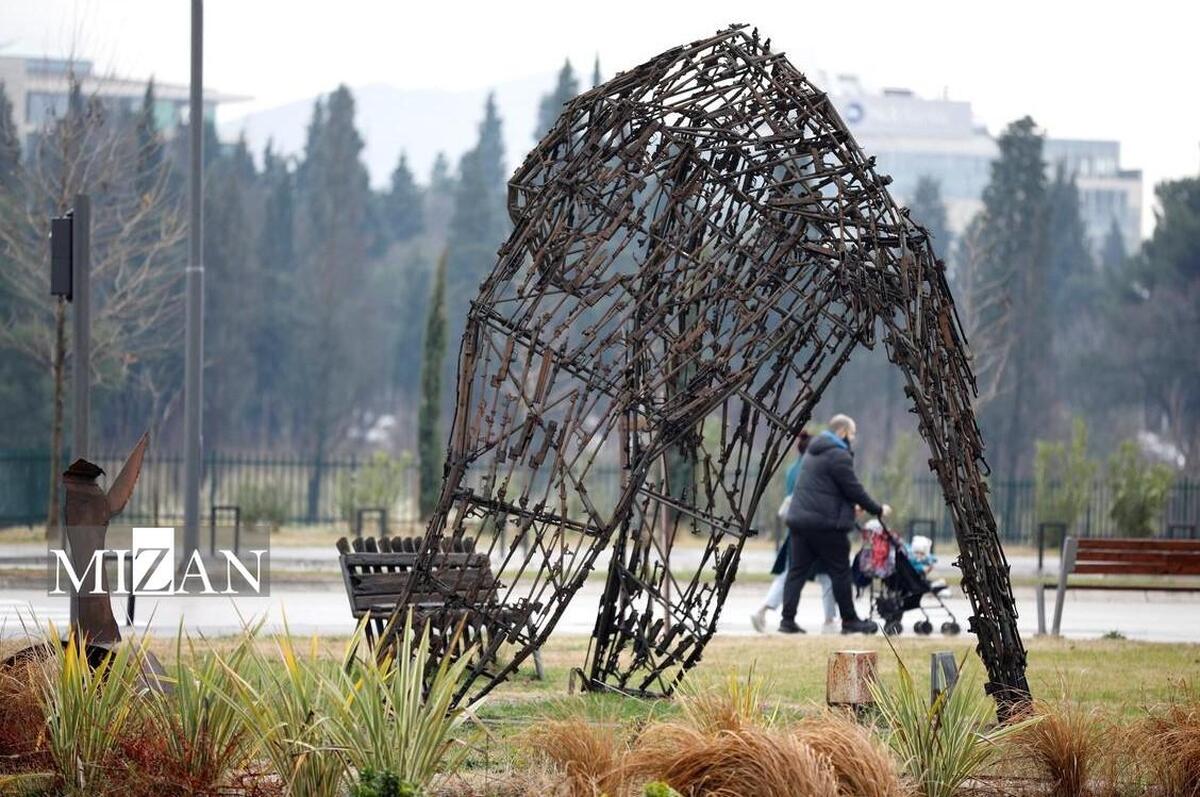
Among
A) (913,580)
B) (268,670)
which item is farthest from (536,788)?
(913,580)

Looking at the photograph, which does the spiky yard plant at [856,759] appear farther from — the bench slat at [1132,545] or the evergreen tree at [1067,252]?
the evergreen tree at [1067,252]

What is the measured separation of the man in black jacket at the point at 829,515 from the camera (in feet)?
47.6

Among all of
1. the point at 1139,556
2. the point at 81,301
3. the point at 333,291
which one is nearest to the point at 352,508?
the point at 1139,556

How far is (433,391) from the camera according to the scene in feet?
99.8

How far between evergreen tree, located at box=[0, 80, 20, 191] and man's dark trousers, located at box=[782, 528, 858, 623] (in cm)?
1903

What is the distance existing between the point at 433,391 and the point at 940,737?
23667mm

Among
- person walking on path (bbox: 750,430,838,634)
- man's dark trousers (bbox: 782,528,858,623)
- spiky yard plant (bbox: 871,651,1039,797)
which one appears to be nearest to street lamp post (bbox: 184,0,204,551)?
person walking on path (bbox: 750,430,838,634)

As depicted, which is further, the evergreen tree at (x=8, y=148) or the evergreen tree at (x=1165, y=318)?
the evergreen tree at (x=1165, y=318)

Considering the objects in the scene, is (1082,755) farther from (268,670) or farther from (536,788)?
(268,670)

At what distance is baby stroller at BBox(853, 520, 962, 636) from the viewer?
49.1 ft

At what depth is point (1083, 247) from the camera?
64.0 m

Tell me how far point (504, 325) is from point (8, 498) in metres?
25.2

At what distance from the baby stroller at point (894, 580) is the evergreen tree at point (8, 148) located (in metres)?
19.0

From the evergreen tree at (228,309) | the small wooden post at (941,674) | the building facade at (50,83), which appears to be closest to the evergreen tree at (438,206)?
the evergreen tree at (228,309)
